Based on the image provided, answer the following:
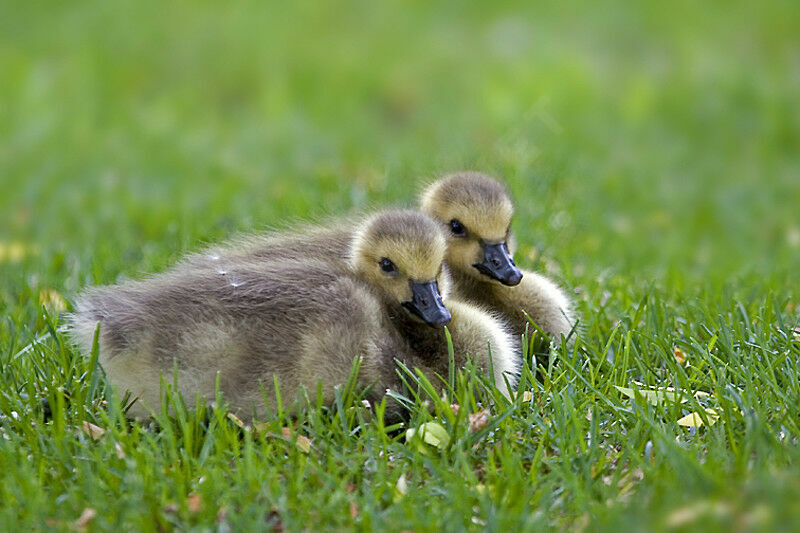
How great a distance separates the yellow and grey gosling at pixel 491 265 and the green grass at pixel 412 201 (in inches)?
8.8

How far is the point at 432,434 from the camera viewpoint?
3275mm

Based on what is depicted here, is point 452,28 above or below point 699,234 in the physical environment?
above

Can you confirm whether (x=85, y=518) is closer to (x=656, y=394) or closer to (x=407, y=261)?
(x=407, y=261)

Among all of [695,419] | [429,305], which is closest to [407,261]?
[429,305]

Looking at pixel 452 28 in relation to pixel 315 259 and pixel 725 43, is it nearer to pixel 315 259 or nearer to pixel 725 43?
pixel 725 43

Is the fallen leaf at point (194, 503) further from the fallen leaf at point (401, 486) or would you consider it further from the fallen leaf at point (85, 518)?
the fallen leaf at point (401, 486)

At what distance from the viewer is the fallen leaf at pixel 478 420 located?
3359 millimetres

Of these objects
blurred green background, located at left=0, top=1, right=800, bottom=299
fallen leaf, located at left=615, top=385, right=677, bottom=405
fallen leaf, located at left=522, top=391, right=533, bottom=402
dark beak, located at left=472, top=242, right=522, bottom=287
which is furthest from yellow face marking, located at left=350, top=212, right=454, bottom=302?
blurred green background, located at left=0, top=1, right=800, bottom=299

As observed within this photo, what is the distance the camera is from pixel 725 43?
1278cm

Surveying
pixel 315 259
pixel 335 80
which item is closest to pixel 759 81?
pixel 335 80

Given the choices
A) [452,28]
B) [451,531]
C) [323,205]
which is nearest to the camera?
[451,531]

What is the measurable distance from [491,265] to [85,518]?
198 cm

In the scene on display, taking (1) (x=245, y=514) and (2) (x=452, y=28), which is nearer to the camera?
(1) (x=245, y=514)

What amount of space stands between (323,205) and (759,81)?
6.84m
